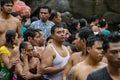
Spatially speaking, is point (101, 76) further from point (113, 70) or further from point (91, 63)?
point (91, 63)

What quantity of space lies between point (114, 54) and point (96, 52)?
1.11 m

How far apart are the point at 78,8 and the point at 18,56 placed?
11.7 metres

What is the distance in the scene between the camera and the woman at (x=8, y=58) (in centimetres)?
765

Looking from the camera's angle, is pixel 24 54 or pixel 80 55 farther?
pixel 24 54

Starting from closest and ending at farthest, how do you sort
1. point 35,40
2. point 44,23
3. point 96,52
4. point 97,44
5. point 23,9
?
point 96,52, point 97,44, point 35,40, point 44,23, point 23,9

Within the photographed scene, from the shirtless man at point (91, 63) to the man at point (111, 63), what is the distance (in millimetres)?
970

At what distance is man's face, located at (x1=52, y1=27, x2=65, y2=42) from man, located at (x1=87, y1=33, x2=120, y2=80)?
2425 mm

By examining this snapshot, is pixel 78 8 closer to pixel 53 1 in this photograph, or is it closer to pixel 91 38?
pixel 53 1

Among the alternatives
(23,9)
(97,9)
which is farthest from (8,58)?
(97,9)

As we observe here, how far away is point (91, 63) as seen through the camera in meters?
6.10

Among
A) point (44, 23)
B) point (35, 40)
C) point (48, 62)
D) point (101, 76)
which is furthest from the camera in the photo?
point (44, 23)

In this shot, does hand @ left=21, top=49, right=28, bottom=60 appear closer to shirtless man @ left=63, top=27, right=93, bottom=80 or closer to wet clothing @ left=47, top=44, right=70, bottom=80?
wet clothing @ left=47, top=44, right=70, bottom=80

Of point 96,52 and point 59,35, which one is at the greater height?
point 96,52

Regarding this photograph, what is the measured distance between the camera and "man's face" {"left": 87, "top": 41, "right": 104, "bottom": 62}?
604cm
